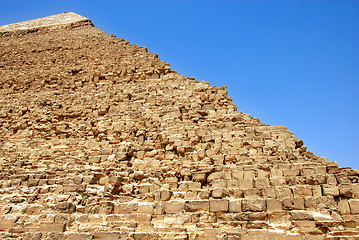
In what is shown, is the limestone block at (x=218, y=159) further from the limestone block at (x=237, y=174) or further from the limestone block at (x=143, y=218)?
the limestone block at (x=143, y=218)

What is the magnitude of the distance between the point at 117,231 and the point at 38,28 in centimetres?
1668

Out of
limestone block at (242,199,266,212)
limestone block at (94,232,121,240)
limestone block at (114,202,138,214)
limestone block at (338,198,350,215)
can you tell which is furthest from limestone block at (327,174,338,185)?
limestone block at (94,232,121,240)

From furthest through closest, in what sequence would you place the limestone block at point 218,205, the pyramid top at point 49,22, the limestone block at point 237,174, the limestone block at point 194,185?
the pyramid top at point 49,22, the limestone block at point 194,185, the limestone block at point 237,174, the limestone block at point 218,205

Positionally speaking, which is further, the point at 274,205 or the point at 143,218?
the point at 143,218

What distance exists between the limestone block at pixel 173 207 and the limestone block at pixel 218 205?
619mm

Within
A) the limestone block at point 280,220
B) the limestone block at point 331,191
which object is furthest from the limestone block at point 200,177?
the limestone block at point 331,191

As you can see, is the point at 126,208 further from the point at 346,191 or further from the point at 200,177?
the point at 346,191

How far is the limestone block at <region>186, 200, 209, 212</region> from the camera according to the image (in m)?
6.58

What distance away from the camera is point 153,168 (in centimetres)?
809

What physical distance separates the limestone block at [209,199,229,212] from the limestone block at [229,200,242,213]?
0.27 ft

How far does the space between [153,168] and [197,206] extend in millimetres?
1890

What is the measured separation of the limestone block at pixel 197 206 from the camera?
6.58 metres

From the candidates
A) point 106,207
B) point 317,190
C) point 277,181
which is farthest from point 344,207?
point 106,207

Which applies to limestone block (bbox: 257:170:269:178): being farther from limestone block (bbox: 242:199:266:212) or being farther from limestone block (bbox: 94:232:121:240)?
limestone block (bbox: 94:232:121:240)
